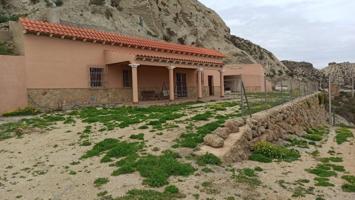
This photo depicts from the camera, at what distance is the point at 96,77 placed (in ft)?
83.2

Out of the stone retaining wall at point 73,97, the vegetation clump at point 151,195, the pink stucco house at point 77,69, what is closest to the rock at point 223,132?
the vegetation clump at point 151,195

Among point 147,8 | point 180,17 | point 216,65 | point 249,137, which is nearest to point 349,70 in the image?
point 180,17

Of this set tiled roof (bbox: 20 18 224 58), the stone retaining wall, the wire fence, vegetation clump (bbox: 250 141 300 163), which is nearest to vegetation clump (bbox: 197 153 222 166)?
vegetation clump (bbox: 250 141 300 163)

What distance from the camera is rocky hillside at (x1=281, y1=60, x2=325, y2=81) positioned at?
8119cm

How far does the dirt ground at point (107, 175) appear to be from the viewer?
902cm

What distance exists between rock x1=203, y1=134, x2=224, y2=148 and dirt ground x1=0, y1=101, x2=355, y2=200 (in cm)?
68

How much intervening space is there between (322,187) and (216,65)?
23.8 m

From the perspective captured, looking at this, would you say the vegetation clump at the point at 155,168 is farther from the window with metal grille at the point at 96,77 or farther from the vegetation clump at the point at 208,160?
the window with metal grille at the point at 96,77

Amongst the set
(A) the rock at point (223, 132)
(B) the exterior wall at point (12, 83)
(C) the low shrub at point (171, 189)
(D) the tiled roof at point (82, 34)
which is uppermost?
(D) the tiled roof at point (82, 34)

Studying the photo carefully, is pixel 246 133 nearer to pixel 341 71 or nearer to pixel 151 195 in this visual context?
pixel 151 195

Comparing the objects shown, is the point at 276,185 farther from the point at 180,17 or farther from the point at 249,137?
the point at 180,17

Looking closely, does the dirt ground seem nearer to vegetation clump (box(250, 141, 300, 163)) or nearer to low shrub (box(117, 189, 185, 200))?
low shrub (box(117, 189, 185, 200))

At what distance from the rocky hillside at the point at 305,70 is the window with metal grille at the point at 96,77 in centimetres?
6109

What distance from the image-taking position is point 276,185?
32.1ft
